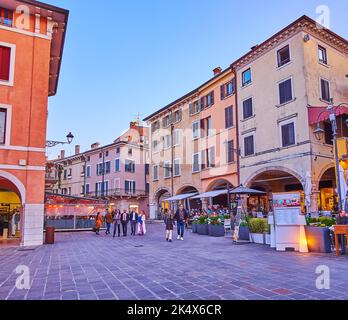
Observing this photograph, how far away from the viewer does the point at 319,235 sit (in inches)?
382

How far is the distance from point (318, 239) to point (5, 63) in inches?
583

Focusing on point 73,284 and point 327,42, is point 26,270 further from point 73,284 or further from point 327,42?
point 327,42

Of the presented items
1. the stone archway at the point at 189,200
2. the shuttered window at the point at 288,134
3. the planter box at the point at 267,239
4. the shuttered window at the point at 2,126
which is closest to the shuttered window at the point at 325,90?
the shuttered window at the point at 288,134

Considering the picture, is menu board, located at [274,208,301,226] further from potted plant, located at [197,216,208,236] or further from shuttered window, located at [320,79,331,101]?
shuttered window, located at [320,79,331,101]

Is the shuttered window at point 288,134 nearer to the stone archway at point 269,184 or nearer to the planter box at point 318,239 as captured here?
the stone archway at point 269,184

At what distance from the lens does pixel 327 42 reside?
22.0 meters

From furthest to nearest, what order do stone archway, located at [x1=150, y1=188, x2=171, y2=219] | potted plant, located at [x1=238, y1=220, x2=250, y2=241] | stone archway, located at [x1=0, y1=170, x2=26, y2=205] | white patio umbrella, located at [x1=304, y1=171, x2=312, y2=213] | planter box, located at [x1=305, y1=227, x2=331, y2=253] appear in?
1. stone archway, located at [x1=150, y1=188, x2=171, y2=219]
2. white patio umbrella, located at [x1=304, y1=171, x2=312, y2=213]
3. stone archway, located at [x1=0, y1=170, x2=26, y2=205]
4. potted plant, located at [x1=238, y1=220, x2=250, y2=241]
5. planter box, located at [x1=305, y1=227, x2=331, y2=253]

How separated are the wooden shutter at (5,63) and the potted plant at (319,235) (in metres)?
14.1

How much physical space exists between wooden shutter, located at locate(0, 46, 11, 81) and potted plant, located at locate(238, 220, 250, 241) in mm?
12411

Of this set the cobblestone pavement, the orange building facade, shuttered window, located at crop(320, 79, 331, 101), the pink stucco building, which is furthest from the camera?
the pink stucco building

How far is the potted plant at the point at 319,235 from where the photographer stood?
31.2 ft

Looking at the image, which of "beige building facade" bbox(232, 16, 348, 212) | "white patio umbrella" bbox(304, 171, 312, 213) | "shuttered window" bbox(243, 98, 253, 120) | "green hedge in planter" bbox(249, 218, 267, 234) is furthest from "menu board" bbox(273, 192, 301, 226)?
"shuttered window" bbox(243, 98, 253, 120)

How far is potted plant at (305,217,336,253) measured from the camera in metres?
9.52
